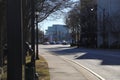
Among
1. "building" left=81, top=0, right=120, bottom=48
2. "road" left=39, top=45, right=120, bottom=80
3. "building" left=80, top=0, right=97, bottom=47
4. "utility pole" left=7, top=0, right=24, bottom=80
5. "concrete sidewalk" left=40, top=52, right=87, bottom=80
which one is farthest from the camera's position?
"building" left=80, top=0, right=97, bottom=47

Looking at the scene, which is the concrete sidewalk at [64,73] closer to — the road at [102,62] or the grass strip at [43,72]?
the grass strip at [43,72]

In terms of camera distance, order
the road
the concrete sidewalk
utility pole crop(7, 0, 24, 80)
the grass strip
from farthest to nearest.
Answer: the road, the concrete sidewalk, the grass strip, utility pole crop(7, 0, 24, 80)

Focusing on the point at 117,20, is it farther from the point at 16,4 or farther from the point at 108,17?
the point at 16,4

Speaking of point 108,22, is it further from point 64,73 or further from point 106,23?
point 64,73

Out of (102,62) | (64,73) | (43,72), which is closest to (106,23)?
(102,62)

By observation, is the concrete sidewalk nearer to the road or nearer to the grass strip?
the grass strip

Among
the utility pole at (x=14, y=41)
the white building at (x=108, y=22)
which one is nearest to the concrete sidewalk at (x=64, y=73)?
the utility pole at (x=14, y=41)

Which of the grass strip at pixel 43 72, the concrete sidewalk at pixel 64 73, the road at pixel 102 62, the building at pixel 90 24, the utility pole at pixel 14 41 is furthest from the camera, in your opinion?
the building at pixel 90 24

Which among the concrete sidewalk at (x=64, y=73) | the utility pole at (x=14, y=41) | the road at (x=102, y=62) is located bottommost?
the road at (x=102, y=62)

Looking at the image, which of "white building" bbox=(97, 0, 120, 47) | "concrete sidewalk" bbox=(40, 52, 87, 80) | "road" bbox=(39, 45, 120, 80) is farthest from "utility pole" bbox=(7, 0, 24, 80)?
"white building" bbox=(97, 0, 120, 47)

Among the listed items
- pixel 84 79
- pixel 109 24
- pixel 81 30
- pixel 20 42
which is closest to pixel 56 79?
pixel 84 79

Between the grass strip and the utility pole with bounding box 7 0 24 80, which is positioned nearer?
the utility pole with bounding box 7 0 24 80

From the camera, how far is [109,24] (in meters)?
85.1

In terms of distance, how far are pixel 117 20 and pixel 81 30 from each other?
2495cm
